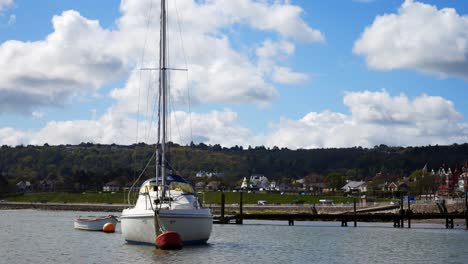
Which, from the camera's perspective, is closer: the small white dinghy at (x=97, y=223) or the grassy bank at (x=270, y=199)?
the small white dinghy at (x=97, y=223)

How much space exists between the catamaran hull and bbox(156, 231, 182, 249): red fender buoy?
0.82 meters

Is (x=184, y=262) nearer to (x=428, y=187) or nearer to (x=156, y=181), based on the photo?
(x=156, y=181)

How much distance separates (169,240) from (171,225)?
4.09ft

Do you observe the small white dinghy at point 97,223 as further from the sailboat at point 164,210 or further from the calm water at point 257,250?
the sailboat at point 164,210

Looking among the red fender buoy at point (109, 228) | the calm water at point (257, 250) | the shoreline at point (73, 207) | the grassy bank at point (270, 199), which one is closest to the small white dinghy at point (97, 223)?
the red fender buoy at point (109, 228)

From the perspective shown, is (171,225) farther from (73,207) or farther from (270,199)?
(73,207)

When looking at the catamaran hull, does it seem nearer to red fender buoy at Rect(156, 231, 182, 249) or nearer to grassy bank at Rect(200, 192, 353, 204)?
red fender buoy at Rect(156, 231, 182, 249)

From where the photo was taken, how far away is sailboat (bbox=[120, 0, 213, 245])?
4803 cm

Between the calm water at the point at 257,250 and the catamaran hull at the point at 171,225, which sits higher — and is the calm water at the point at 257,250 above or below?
below

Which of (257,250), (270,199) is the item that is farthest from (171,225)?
(270,199)

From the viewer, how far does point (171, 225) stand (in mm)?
47938

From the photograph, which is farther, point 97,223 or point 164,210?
point 97,223

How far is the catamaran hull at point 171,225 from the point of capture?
47831mm

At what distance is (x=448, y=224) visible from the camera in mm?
93750
